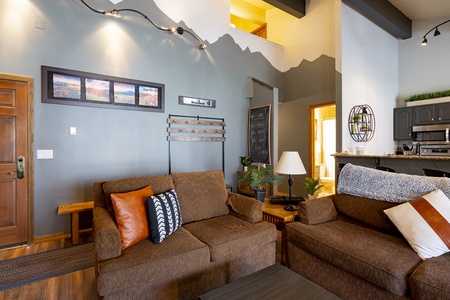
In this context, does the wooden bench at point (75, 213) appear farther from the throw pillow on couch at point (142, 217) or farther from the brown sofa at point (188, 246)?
the throw pillow on couch at point (142, 217)

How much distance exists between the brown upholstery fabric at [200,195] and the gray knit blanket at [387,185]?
4.20ft

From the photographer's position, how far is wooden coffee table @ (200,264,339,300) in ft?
4.01

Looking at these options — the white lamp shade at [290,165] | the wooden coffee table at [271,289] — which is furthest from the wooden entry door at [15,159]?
the white lamp shade at [290,165]

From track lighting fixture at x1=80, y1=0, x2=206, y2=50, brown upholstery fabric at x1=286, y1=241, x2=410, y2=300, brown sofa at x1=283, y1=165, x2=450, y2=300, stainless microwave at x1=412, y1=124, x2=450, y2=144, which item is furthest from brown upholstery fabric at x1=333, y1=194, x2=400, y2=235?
stainless microwave at x1=412, y1=124, x2=450, y2=144

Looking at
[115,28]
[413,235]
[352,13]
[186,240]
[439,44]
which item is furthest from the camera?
[439,44]

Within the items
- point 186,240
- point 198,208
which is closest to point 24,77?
point 198,208

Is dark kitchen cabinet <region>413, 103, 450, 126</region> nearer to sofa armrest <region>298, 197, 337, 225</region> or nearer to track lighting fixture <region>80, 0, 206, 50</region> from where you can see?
sofa armrest <region>298, 197, 337, 225</region>

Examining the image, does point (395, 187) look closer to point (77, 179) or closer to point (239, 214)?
point (239, 214)

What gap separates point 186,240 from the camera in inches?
73.1

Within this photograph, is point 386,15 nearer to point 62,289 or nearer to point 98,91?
point 98,91

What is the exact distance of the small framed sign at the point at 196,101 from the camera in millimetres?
4133

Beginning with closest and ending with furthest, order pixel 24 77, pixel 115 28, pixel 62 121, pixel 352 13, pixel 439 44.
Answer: pixel 24 77, pixel 62 121, pixel 115 28, pixel 352 13, pixel 439 44

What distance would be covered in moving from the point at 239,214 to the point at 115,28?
3220 mm

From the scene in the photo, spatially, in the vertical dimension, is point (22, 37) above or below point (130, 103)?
above
